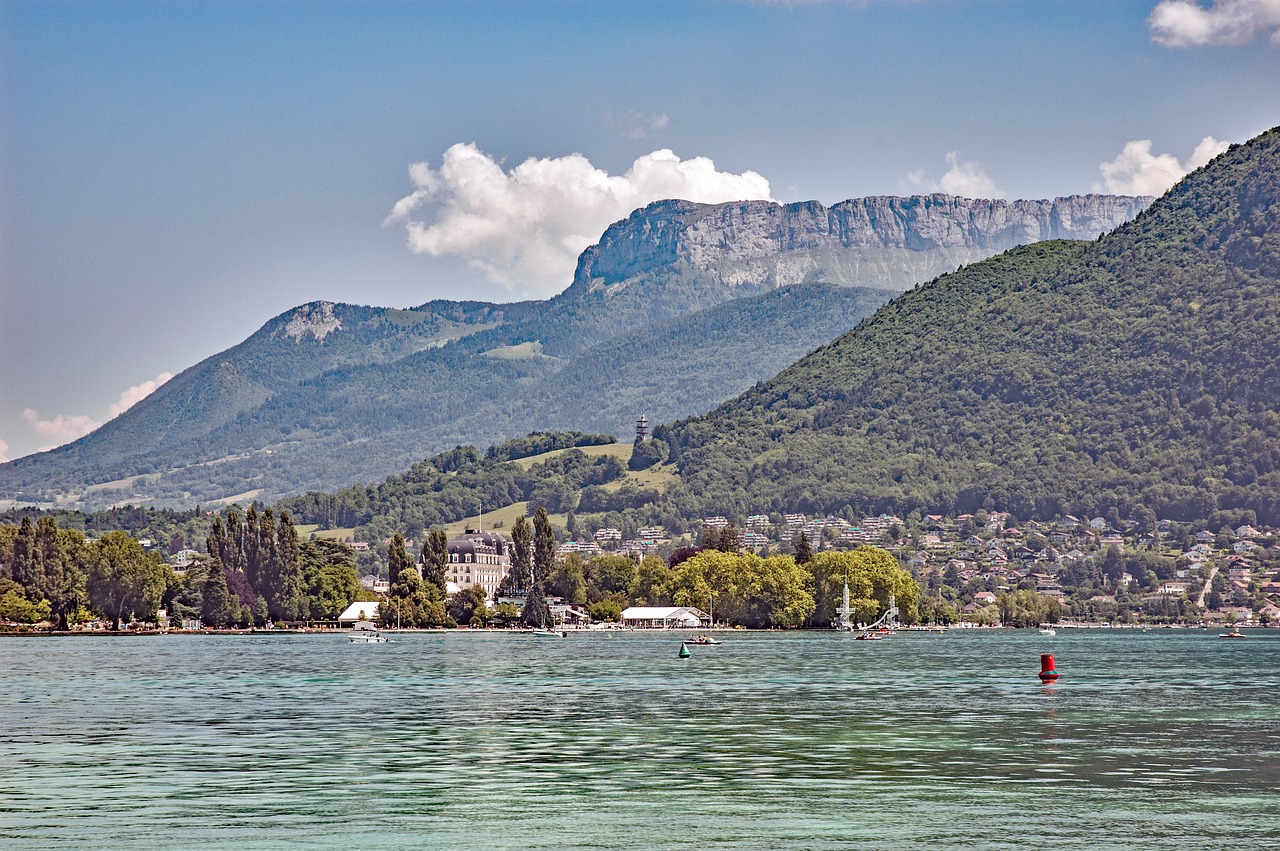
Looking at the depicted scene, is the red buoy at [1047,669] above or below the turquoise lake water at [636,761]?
above

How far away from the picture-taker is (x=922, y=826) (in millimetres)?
43688

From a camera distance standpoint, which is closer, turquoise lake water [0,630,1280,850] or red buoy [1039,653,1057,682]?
turquoise lake water [0,630,1280,850]

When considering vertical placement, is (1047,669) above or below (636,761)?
above

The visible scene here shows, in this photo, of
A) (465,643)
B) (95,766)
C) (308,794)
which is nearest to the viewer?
(308,794)

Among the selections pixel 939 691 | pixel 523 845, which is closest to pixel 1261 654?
pixel 939 691

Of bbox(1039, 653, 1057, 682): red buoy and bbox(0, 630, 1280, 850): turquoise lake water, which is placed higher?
bbox(1039, 653, 1057, 682): red buoy

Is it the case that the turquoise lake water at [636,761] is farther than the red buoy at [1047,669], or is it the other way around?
the red buoy at [1047,669]

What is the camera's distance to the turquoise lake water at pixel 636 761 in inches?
1706

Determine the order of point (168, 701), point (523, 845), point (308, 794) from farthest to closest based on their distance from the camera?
1. point (168, 701)
2. point (308, 794)
3. point (523, 845)

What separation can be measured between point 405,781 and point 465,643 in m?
139

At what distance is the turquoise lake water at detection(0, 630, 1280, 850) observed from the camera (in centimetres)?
4334

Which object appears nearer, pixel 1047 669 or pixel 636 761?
pixel 636 761

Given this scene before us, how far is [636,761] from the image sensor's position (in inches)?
2311

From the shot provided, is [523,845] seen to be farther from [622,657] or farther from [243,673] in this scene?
[622,657]
